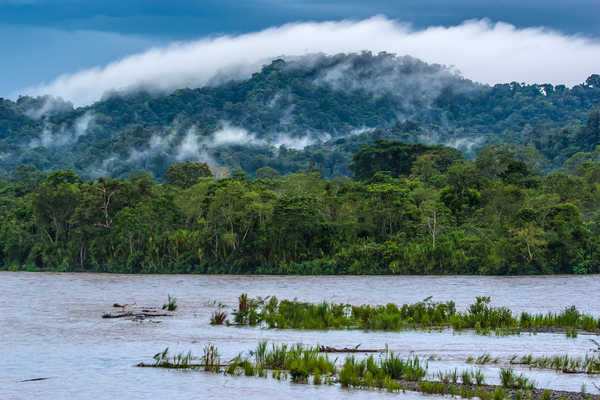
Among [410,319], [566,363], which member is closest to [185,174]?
[410,319]

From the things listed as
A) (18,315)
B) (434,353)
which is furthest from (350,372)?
(18,315)

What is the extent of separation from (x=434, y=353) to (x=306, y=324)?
6417 millimetres

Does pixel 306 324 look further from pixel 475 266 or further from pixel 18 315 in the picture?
pixel 475 266

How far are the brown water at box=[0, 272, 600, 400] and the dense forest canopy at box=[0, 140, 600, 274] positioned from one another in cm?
1015

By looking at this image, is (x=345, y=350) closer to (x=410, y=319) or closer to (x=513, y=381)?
(x=513, y=381)

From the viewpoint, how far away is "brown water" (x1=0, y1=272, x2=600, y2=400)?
16.6 meters

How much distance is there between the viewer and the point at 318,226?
63.6 metres

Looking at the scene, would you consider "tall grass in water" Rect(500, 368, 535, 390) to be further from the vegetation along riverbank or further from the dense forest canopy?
the dense forest canopy

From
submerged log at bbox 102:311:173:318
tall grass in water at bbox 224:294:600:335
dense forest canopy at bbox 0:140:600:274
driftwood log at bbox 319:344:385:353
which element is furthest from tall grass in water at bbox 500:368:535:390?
dense forest canopy at bbox 0:140:600:274

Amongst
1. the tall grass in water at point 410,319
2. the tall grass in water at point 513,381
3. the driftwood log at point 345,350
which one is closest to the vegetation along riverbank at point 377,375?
the tall grass in water at point 513,381

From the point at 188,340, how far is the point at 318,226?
133 feet

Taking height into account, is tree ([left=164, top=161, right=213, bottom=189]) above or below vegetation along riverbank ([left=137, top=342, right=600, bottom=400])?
above

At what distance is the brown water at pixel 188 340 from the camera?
1661cm

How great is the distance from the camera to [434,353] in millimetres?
20531
